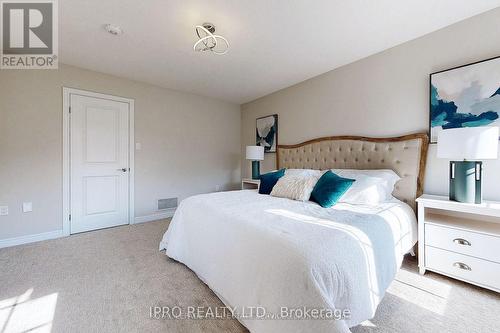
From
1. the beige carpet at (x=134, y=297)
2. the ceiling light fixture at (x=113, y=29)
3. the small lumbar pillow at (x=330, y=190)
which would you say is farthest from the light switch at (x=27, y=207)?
the small lumbar pillow at (x=330, y=190)

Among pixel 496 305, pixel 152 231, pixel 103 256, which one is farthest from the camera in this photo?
pixel 152 231

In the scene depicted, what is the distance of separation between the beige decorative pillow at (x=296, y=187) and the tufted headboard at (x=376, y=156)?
2.31ft

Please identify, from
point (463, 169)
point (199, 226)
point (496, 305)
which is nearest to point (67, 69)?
point (199, 226)

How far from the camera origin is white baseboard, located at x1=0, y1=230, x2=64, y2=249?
2.57 metres

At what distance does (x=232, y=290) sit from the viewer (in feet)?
4.54

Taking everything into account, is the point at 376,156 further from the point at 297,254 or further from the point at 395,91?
the point at 297,254

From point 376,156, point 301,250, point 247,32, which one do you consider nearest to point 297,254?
point 301,250

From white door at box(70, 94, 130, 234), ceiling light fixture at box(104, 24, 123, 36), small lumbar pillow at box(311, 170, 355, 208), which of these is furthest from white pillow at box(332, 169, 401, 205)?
white door at box(70, 94, 130, 234)

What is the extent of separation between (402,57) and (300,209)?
6.82 ft

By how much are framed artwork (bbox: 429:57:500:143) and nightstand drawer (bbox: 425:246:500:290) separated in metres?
1.08

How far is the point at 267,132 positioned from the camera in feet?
13.5

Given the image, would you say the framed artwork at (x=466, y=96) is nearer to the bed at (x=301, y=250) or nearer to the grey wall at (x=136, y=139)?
the bed at (x=301, y=250)

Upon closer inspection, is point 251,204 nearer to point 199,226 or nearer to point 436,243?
point 199,226

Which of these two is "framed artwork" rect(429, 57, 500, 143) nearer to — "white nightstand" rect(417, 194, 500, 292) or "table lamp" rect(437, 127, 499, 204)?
"table lamp" rect(437, 127, 499, 204)
